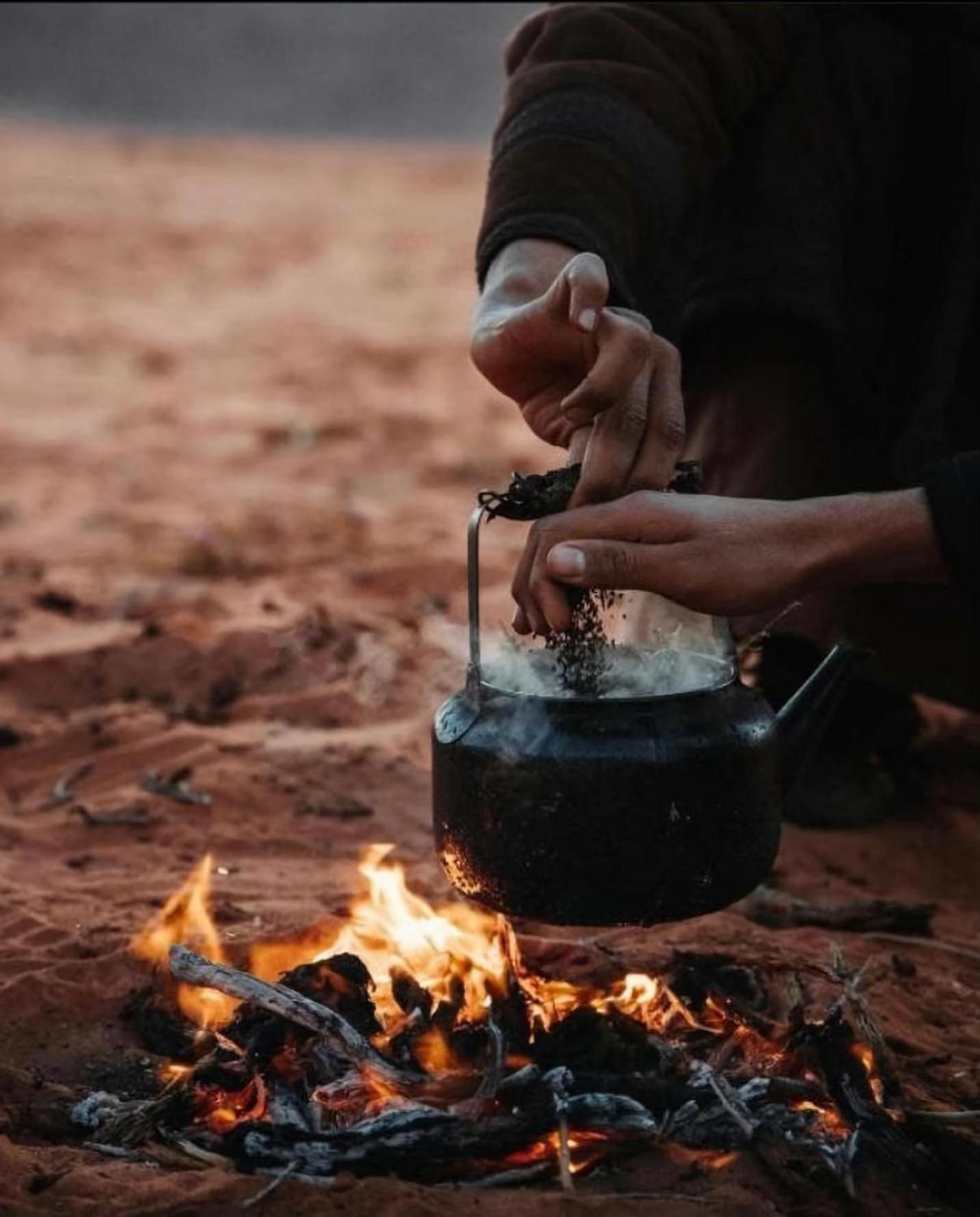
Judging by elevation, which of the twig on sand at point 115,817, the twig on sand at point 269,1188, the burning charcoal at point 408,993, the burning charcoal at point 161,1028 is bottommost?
the twig on sand at point 269,1188

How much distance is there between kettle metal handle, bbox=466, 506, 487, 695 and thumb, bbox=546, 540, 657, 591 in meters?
0.11

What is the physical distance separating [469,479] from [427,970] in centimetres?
511

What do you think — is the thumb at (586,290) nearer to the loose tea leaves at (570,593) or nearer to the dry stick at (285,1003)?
the loose tea leaves at (570,593)

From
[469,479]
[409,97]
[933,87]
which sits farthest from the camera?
[409,97]

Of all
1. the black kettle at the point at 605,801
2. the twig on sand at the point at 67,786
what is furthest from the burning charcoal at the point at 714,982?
the twig on sand at the point at 67,786

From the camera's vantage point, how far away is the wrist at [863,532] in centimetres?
233

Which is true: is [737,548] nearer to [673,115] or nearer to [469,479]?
[673,115]

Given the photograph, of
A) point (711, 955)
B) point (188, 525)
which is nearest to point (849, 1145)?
point (711, 955)

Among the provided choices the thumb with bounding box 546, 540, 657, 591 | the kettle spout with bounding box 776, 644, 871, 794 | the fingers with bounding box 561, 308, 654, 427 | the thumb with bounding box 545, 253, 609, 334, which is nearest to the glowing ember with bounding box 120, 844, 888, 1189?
the kettle spout with bounding box 776, 644, 871, 794

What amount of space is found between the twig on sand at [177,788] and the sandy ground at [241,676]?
41 millimetres

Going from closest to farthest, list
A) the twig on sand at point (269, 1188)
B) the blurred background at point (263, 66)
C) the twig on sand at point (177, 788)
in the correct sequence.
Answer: the twig on sand at point (269, 1188)
the twig on sand at point (177, 788)
the blurred background at point (263, 66)

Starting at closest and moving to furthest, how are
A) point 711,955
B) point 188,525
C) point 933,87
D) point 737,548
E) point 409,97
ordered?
1. point 737,548
2. point 711,955
3. point 933,87
4. point 188,525
5. point 409,97

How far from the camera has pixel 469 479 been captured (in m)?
7.75

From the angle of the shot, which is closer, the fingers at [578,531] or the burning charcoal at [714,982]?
the fingers at [578,531]
